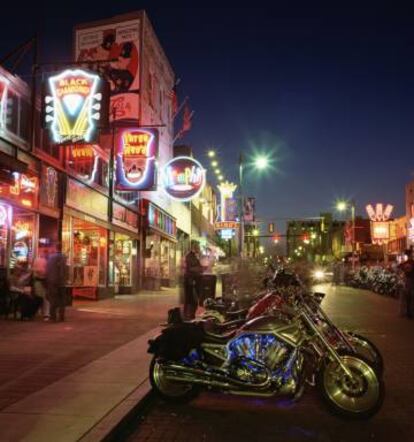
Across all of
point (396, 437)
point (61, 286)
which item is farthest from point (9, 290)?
point (396, 437)

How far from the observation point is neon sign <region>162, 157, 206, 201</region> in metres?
28.7

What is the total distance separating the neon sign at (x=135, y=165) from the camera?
23781mm

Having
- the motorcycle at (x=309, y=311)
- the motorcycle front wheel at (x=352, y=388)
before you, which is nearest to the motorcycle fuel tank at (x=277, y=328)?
the motorcycle at (x=309, y=311)

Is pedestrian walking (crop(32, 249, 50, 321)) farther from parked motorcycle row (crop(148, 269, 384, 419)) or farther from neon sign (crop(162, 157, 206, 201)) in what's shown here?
neon sign (crop(162, 157, 206, 201))

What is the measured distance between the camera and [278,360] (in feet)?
21.0

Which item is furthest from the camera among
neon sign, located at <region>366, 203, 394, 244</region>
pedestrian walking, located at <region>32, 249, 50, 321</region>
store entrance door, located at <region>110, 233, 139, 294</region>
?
neon sign, located at <region>366, 203, 394, 244</region>

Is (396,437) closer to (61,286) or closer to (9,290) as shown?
(61,286)

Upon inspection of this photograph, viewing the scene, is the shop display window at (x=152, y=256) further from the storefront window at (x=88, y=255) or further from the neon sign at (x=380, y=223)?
the neon sign at (x=380, y=223)

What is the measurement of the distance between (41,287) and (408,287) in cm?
1026

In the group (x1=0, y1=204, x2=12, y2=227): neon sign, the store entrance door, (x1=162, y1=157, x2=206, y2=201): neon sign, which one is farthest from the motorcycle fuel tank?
(x1=162, y1=157, x2=206, y2=201): neon sign

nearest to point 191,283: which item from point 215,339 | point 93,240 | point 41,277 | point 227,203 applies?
point 41,277

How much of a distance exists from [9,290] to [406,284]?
10.9m

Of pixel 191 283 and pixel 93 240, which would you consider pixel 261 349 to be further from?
pixel 93 240

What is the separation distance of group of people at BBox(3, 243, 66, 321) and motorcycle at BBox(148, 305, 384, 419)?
26.9ft
